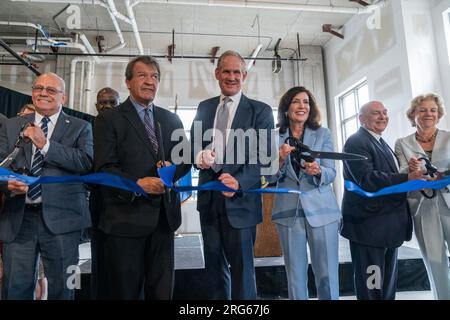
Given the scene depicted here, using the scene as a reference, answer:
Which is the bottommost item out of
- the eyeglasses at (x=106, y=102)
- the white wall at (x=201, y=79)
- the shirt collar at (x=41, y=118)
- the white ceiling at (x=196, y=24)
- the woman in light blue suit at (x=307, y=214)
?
the woman in light blue suit at (x=307, y=214)

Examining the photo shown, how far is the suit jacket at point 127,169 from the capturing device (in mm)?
1500

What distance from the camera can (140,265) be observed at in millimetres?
1505

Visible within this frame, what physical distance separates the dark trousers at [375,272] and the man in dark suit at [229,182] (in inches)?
28.8

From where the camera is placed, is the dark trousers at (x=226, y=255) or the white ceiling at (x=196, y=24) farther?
the white ceiling at (x=196, y=24)

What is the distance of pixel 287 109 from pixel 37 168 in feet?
4.69

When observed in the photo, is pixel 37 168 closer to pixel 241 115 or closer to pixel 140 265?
pixel 140 265

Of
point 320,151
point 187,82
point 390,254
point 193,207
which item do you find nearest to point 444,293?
point 390,254

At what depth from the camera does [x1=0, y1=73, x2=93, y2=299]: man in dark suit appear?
5.14 feet

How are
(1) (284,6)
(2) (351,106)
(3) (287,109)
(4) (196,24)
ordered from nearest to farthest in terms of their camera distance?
(3) (287,109)
(1) (284,6)
(4) (196,24)
(2) (351,106)

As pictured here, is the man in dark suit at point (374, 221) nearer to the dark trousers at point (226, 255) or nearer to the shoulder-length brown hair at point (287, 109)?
the shoulder-length brown hair at point (287, 109)

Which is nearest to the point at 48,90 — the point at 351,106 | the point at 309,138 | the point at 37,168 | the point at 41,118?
the point at 41,118

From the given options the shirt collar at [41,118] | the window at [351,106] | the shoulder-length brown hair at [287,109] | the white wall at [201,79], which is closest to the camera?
the shirt collar at [41,118]

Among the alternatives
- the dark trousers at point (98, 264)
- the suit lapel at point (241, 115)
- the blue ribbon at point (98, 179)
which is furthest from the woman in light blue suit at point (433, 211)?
the dark trousers at point (98, 264)

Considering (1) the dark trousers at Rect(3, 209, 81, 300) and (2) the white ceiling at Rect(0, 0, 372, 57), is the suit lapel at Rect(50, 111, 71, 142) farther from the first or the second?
(2) the white ceiling at Rect(0, 0, 372, 57)
